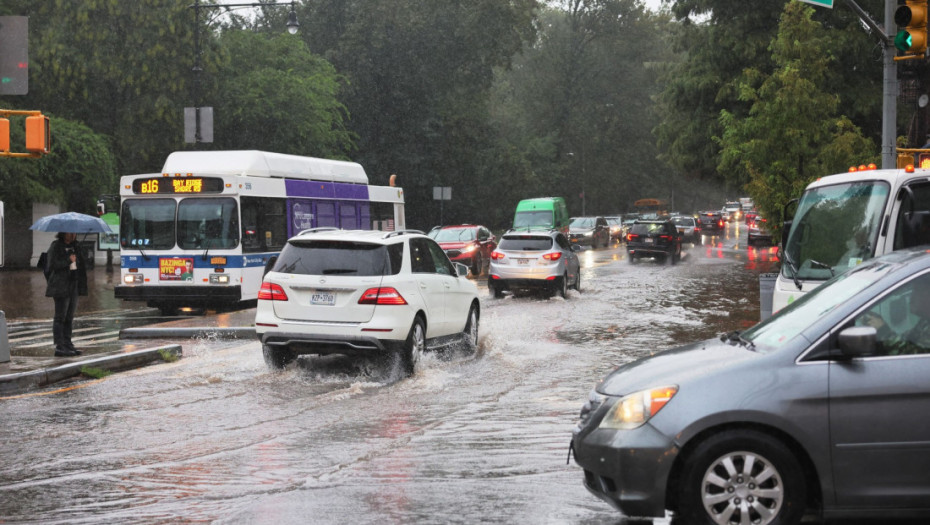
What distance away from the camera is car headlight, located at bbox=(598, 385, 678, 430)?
5.98m

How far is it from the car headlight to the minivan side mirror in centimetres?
90

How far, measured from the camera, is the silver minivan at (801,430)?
19.1ft

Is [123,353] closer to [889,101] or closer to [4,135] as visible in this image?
[4,135]

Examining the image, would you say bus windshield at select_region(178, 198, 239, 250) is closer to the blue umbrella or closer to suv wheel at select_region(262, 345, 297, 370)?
the blue umbrella

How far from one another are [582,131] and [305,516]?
8758 cm

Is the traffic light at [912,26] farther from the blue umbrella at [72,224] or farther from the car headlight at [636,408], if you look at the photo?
the blue umbrella at [72,224]

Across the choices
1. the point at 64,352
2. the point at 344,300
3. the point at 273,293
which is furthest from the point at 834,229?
the point at 64,352

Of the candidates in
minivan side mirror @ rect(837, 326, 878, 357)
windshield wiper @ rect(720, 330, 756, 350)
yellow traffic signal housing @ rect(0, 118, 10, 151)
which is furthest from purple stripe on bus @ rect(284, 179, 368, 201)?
minivan side mirror @ rect(837, 326, 878, 357)

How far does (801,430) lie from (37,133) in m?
11.6

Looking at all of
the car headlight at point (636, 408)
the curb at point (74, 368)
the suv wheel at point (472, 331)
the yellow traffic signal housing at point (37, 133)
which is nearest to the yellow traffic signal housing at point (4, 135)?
the yellow traffic signal housing at point (37, 133)

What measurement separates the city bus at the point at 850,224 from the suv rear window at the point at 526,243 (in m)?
14.8

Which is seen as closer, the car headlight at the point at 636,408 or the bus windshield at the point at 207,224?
the car headlight at the point at 636,408

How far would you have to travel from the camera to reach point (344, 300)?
505 inches

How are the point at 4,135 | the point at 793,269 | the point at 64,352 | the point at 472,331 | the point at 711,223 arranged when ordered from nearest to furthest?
the point at 793,269, the point at 4,135, the point at 64,352, the point at 472,331, the point at 711,223
